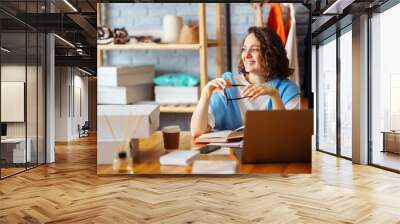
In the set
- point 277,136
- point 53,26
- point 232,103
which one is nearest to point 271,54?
point 232,103

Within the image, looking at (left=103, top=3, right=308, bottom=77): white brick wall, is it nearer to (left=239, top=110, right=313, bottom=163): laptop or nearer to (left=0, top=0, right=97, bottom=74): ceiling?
(left=239, top=110, right=313, bottom=163): laptop

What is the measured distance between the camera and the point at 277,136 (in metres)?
3.11

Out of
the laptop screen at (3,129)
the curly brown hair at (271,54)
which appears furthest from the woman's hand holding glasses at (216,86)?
the laptop screen at (3,129)

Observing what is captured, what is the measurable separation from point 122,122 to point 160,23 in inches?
30.2

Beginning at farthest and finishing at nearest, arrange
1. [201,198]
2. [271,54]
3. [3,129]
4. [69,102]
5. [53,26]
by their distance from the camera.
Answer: [69,102] → [53,26] → [3,129] → [201,198] → [271,54]

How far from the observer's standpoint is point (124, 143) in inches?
124

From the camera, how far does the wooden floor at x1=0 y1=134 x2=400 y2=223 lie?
354 cm

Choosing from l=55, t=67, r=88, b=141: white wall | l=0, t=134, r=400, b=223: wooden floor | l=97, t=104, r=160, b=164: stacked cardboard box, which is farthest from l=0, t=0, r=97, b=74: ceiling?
l=97, t=104, r=160, b=164: stacked cardboard box

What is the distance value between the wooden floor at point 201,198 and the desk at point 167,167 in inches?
18.7

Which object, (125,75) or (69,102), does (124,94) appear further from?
(69,102)

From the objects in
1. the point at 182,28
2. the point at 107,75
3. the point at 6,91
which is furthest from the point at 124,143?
the point at 6,91

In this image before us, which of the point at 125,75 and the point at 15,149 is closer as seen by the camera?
Result: the point at 125,75

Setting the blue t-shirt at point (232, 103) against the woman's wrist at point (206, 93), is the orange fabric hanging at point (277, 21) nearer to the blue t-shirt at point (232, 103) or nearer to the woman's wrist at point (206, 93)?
the blue t-shirt at point (232, 103)

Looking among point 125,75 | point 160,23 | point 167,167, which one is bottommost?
point 167,167
